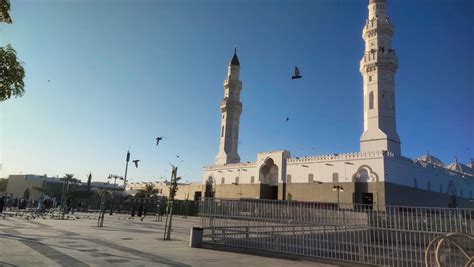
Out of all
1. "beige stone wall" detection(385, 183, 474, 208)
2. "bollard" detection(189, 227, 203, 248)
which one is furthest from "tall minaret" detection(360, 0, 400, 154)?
"bollard" detection(189, 227, 203, 248)

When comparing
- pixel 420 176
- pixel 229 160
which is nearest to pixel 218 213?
pixel 420 176

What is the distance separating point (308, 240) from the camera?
39.5 ft

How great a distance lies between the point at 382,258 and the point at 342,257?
134cm

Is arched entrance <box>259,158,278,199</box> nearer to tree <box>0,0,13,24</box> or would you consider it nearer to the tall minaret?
the tall minaret

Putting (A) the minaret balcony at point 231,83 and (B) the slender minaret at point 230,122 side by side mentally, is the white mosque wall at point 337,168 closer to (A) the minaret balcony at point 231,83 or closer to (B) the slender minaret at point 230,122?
(B) the slender minaret at point 230,122

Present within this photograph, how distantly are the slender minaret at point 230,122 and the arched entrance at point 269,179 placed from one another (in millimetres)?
11389

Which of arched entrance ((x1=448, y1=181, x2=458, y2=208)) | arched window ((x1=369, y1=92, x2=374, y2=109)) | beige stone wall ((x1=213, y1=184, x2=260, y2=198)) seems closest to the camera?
arched window ((x1=369, y1=92, x2=374, y2=109))

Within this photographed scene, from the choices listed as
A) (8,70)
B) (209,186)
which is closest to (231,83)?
(209,186)

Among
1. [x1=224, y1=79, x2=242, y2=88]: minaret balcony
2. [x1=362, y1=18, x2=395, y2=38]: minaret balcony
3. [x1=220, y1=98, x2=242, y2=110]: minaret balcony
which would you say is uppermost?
[x1=362, y1=18, x2=395, y2=38]: minaret balcony

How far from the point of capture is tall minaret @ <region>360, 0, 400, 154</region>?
170 feet

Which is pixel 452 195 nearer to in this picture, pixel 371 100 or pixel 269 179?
pixel 371 100

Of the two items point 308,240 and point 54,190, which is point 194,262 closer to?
point 308,240

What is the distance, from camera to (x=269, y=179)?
65.1 m

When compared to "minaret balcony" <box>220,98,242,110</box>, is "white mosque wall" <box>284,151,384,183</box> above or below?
below
